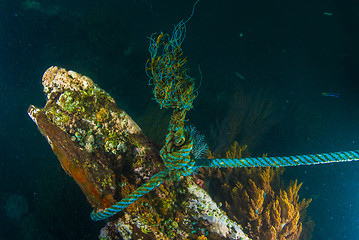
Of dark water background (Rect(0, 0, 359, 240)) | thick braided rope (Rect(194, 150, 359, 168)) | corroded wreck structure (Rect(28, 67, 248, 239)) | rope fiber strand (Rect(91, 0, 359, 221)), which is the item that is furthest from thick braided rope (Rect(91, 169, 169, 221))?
dark water background (Rect(0, 0, 359, 240))

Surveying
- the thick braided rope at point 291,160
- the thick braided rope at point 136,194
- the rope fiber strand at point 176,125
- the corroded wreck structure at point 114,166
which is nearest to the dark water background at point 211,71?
the corroded wreck structure at point 114,166

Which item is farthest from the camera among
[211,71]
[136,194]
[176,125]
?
[211,71]

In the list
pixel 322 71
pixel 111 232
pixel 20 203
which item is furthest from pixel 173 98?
pixel 322 71

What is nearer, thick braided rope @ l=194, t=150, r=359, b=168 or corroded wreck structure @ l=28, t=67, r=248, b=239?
thick braided rope @ l=194, t=150, r=359, b=168

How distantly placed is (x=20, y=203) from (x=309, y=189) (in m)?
9.83

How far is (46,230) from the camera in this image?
540 centimetres

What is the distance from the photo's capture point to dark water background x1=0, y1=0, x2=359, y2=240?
7.03m

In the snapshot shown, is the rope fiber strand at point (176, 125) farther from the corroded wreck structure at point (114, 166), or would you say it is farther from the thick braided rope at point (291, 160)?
the corroded wreck structure at point (114, 166)

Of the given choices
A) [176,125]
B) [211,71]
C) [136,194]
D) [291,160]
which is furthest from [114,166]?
[211,71]

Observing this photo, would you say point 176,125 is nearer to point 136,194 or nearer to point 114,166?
point 136,194

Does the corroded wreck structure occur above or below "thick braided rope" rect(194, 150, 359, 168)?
above

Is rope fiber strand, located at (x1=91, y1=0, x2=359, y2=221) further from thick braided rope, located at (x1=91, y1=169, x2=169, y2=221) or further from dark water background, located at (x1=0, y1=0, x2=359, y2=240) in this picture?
dark water background, located at (x1=0, y1=0, x2=359, y2=240)

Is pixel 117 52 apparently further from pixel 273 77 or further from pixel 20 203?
pixel 273 77

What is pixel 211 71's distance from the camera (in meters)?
8.76
